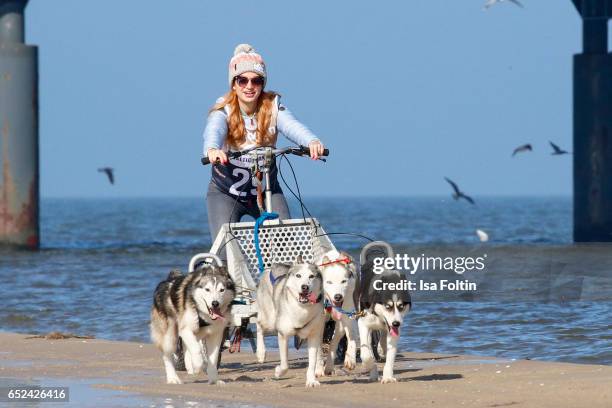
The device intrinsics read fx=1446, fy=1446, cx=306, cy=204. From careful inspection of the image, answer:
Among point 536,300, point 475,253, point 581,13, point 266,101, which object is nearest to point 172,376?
point 266,101

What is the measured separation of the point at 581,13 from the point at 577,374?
29306 mm

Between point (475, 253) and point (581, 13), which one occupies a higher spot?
point (581, 13)

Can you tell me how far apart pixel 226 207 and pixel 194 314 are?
4.08 ft

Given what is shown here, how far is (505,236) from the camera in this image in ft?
156

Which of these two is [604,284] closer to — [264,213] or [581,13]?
[264,213]

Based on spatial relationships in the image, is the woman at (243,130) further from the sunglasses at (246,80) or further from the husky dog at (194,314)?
the husky dog at (194,314)

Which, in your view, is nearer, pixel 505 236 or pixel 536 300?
pixel 536 300

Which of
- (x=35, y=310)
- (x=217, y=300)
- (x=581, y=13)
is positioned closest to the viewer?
(x=217, y=300)

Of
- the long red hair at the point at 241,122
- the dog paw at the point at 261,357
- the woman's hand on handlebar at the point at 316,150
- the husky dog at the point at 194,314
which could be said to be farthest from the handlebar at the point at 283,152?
the dog paw at the point at 261,357

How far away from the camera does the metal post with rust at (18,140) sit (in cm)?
3123

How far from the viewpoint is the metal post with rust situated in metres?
31.2

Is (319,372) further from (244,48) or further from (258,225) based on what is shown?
(244,48)

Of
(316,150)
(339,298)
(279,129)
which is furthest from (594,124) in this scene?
(339,298)

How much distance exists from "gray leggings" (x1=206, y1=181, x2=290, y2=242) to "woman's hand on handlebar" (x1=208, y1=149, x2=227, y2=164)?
672 mm
